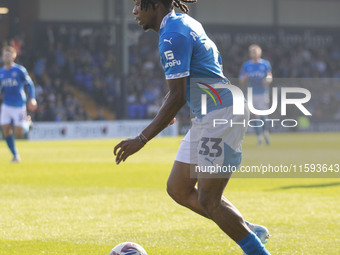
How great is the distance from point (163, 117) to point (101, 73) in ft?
102

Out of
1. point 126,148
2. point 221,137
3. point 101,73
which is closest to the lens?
point 126,148

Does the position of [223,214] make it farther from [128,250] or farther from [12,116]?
[12,116]

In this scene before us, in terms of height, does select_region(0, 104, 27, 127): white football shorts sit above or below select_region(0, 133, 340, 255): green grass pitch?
A: below

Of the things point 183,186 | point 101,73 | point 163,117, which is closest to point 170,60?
point 163,117

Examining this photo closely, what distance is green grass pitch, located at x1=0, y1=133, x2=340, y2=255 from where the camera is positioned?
22.1ft

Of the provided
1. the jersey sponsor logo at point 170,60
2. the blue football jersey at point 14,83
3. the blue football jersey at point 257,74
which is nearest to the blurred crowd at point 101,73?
the blue football jersey at point 257,74

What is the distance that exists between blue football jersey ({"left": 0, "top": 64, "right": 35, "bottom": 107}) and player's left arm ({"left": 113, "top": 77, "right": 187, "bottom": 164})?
12437mm

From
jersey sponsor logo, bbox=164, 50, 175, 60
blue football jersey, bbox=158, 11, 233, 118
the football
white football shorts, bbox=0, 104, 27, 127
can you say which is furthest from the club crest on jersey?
white football shorts, bbox=0, 104, 27, 127

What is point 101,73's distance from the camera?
35781 mm

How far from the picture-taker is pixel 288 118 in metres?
34.1

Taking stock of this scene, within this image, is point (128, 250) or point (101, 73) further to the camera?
point (101, 73)

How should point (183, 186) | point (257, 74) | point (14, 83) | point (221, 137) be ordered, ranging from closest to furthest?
point (221, 137) → point (183, 186) → point (14, 83) → point (257, 74)

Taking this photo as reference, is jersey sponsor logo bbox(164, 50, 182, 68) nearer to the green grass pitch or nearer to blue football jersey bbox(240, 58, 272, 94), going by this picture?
the green grass pitch

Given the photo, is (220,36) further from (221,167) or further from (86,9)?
(221,167)
